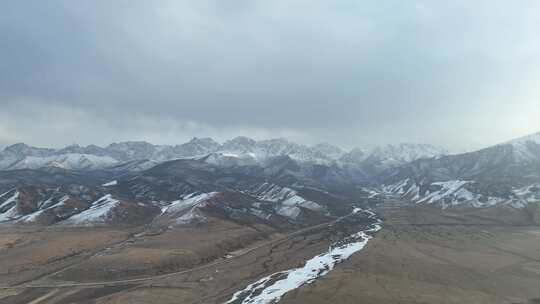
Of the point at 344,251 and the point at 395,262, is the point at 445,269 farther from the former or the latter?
the point at 344,251

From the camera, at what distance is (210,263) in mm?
121812

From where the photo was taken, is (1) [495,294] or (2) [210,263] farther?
(2) [210,263]

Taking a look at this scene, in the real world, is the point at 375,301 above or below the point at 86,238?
below

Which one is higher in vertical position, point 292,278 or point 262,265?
point 262,265

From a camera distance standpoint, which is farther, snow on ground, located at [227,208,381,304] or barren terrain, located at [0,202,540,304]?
barren terrain, located at [0,202,540,304]

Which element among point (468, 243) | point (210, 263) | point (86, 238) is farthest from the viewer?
point (86, 238)

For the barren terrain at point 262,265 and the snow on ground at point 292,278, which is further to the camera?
the barren terrain at point 262,265

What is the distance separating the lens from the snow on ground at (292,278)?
82062 millimetres

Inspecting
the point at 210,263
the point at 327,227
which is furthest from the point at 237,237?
the point at 327,227

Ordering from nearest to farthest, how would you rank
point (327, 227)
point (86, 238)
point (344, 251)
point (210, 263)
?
point (210, 263), point (344, 251), point (86, 238), point (327, 227)

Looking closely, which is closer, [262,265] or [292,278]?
[292,278]

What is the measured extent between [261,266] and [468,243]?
74.5 meters

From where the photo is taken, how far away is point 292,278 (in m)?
96.9

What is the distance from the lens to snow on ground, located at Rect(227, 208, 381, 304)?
8206 cm
